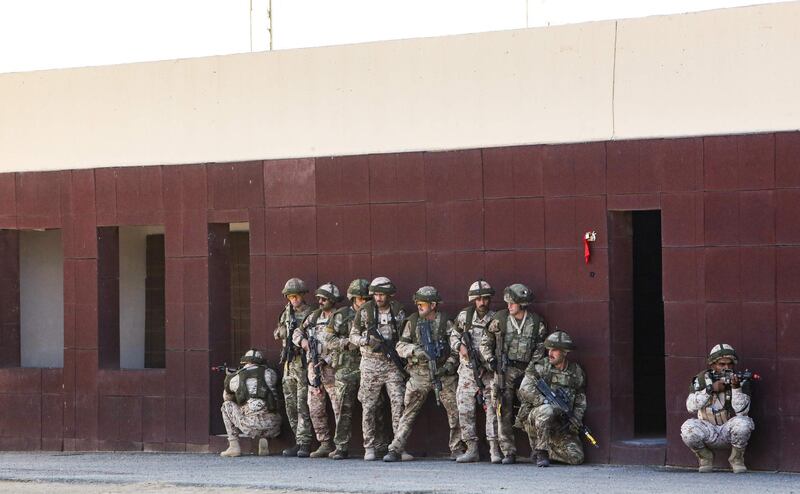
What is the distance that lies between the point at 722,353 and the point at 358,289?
401 cm

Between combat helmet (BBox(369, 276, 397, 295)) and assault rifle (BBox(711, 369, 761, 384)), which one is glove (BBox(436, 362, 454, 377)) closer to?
combat helmet (BBox(369, 276, 397, 295))

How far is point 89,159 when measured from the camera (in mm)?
17828

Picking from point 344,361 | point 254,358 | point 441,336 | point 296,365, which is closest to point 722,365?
point 441,336

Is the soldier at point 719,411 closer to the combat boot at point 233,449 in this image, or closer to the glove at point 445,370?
the glove at point 445,370

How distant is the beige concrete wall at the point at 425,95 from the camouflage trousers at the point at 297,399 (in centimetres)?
239

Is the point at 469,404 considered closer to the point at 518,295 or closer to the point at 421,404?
the point at 421,404

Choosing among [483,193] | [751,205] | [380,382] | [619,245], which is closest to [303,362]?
[380,382]

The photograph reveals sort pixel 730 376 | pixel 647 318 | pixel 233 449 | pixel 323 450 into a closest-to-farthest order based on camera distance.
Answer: pixel 730 376 → pixel 323 450 → pixel 233 449 → pixel 647 318

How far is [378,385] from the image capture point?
15.5 meters

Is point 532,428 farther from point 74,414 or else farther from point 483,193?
point 74,414

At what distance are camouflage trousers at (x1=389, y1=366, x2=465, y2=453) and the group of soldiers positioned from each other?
1 cm

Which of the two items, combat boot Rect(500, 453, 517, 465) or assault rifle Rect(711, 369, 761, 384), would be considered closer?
assault rifle Rect(711, 369, 761, 384)

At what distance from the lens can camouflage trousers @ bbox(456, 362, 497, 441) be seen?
14812 mm

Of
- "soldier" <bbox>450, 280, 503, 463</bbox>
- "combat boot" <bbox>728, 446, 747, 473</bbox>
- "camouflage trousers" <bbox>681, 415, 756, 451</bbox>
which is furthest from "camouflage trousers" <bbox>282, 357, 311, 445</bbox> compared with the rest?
"combat boot" <bbox>728, 446, 747, 473</bbox>
